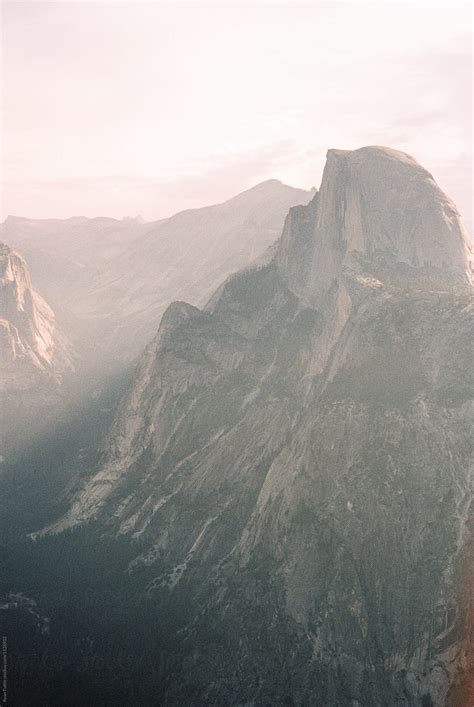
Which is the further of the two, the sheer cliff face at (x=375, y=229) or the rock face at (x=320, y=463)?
the sheer cliff face at (x=375, y=229)

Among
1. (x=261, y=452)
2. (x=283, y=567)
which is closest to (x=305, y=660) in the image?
(x=283, y=567)

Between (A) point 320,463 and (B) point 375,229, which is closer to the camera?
(A) point 320,463

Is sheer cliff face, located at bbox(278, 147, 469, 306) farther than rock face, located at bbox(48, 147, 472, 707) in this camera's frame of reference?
Yes

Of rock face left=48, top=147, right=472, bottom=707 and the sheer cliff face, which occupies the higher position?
the sheer cliff face

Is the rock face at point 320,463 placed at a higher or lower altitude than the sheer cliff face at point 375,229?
lower

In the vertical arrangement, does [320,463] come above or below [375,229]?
below

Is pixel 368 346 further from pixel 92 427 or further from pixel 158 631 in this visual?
pixel 92 427

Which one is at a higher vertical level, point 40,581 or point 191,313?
point 191,313

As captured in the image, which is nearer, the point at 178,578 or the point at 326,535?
the point at 326,535
